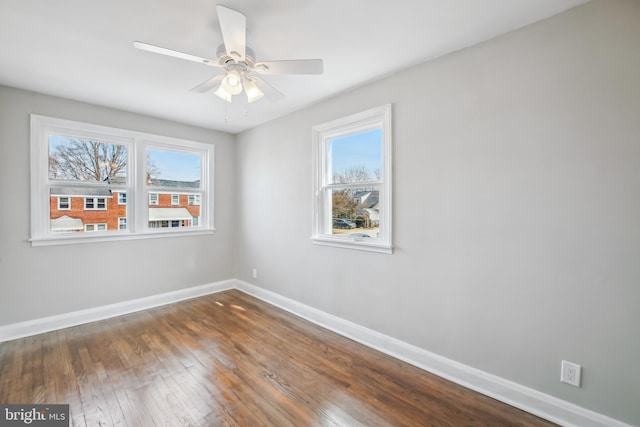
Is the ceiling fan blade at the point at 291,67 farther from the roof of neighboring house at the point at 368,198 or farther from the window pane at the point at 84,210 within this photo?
the window pane at the point at 84,210

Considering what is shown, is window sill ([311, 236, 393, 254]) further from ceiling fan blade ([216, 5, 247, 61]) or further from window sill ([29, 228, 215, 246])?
window sill ([29, 228, 215, 246])

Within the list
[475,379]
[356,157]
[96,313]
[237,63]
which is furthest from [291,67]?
[96,313]

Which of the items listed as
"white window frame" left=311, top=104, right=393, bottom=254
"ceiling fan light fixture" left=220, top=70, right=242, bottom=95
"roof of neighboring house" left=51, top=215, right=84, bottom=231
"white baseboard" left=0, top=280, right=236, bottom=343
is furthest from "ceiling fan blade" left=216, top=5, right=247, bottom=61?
"white baseboard" left=0, top=280, right=236, bottom=343

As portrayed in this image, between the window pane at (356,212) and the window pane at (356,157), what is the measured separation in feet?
0.48

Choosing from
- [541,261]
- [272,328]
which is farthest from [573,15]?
[272,328]

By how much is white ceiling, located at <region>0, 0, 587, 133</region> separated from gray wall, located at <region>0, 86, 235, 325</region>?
1.38ft

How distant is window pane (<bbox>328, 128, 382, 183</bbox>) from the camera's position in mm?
2734

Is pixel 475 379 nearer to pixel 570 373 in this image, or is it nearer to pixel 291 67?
pixel 570 373

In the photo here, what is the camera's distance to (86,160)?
3.22m

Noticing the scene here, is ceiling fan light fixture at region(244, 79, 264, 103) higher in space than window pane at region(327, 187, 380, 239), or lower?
higher

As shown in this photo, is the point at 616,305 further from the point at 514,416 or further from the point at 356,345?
the point at 356,345

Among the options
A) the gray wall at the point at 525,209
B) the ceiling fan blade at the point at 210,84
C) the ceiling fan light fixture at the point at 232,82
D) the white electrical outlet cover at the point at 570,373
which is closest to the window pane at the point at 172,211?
the ceiling fan blade at the point at 210,84

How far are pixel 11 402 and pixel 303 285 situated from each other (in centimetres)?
243

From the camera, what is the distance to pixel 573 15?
1650 millimetres
